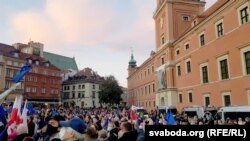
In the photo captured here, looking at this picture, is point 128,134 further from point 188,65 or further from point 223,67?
A: point 188,65

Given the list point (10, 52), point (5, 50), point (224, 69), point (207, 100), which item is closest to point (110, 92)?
point (10, 52)

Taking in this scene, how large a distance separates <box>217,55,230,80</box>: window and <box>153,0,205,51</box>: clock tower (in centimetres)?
1372

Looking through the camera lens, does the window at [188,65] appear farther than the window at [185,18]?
No

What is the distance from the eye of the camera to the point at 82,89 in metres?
86.6

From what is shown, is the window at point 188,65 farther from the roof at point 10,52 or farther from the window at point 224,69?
the roof at point 10,52

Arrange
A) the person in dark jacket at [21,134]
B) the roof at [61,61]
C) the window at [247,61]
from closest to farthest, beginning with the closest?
the person in dark jacket at [21,134] < the window at [247,61] < the roof at [61,61]

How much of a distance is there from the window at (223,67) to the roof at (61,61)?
7915 centimetres

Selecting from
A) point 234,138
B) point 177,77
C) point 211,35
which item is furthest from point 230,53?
point 234,138

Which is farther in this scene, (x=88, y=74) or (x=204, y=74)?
(x=88, y=74)

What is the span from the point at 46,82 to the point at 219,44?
179 feet

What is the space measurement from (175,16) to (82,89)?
54.8 m

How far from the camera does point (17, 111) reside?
6.98 meters

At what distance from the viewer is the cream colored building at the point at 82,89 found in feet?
283

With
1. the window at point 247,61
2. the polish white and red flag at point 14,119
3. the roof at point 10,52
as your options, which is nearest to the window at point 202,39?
the window at point 247,61
